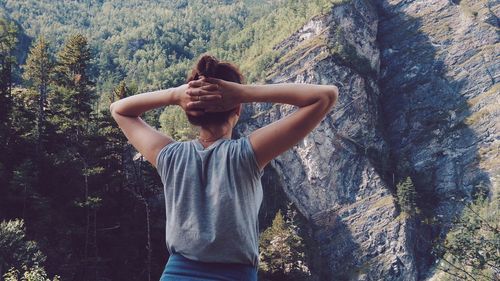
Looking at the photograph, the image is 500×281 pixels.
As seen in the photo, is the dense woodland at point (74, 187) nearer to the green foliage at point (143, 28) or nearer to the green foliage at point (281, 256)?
the green foliage at point (281, 256)

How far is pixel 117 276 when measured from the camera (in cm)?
2969

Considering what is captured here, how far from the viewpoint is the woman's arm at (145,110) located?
8.00 ft

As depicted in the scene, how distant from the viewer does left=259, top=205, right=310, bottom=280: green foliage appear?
3756 centimetres

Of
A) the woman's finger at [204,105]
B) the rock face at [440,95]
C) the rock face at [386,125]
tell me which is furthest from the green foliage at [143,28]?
the woman's finger at [204,105]

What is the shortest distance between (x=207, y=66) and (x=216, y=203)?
58 centimetres

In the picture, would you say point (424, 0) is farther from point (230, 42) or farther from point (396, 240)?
point (396, 240)

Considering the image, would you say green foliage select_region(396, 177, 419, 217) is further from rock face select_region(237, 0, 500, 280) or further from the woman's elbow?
the woman's elbow

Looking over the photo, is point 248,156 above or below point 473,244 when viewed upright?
above

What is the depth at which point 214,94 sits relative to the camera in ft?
7.36

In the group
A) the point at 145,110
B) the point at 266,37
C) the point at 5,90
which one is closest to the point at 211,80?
the point at 145,110

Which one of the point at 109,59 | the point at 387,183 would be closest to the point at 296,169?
the point at 387,183

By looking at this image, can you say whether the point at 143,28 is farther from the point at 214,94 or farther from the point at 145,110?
the point at 214,94

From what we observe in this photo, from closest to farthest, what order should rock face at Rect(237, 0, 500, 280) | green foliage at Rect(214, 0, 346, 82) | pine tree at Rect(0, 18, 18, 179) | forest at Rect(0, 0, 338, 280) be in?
forest at Rect(0, 0, 338, 280) → pine tree at Rect(0, 18, 18, 179) → rock face at Rect(237, 0, 500, 280) → green foliage at Rect(214, 0, 346, 82)

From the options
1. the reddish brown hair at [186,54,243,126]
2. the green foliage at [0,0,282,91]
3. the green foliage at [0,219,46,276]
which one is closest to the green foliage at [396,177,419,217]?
the green foliage at [0,0,282,91]
